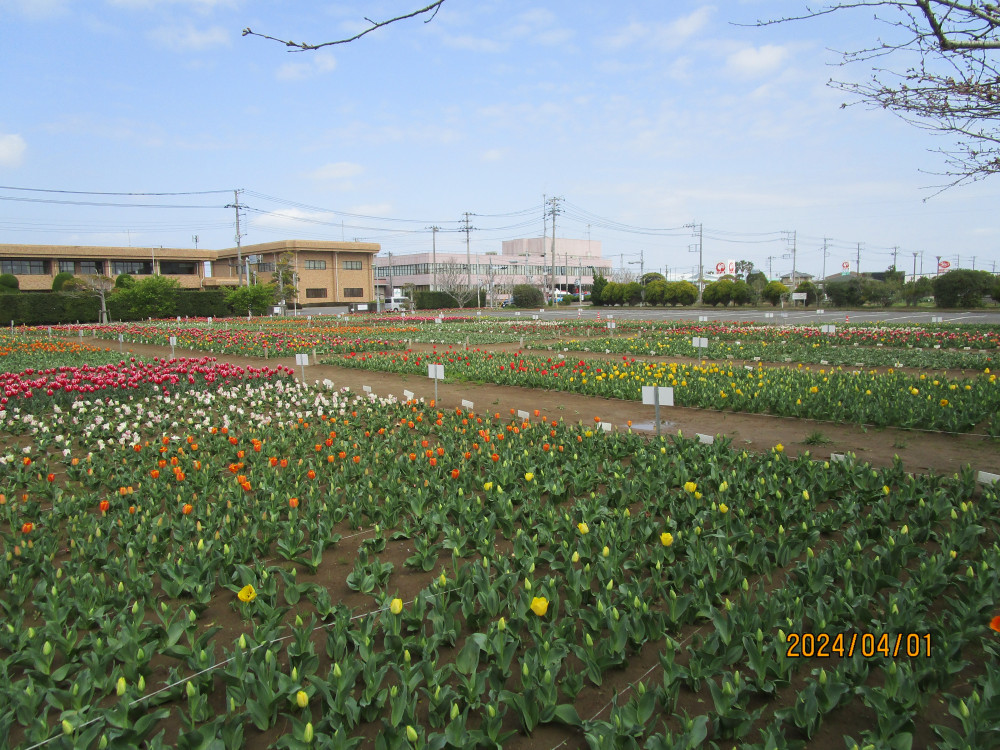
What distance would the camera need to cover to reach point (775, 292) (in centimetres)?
6069

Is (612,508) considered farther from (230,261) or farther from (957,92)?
(230,261)

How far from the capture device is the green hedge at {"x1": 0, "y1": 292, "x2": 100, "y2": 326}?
138 ft

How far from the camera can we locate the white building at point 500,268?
89.3 metres

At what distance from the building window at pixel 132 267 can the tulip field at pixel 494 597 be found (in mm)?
69021

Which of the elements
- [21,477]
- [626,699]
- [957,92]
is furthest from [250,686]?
[957,92]

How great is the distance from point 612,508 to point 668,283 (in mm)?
67294

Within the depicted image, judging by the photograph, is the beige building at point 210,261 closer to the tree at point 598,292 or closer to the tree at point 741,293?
the tree at point 598,292

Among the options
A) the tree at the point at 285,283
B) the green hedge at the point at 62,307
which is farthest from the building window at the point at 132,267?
the green hedge at the point at 62,307

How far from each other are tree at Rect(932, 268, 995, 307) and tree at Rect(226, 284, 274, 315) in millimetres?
49842

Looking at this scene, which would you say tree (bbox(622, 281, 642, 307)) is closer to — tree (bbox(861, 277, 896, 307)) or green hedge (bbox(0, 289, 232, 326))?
tree (bbox(861, 277, 896, 307))

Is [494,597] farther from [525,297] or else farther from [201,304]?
[525,297]

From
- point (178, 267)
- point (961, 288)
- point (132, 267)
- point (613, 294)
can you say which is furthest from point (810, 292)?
point (132, 267)

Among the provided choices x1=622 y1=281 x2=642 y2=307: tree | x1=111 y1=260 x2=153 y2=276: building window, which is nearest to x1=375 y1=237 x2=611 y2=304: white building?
x1=622 y1=281 x2=642 y2=307: tree

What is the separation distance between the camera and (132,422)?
8336 millimetres
